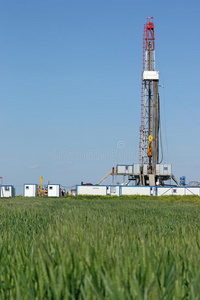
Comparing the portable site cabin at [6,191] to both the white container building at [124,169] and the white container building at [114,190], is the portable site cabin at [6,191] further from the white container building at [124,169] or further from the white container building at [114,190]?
the white container building at [124,169]

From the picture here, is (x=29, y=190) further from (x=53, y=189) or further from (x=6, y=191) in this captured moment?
(x=53, y=189)

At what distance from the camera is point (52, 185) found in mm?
56500

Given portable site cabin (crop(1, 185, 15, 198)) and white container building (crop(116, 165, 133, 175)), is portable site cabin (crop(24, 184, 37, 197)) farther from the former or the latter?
white container building (crop(116, 165, 133, 175))

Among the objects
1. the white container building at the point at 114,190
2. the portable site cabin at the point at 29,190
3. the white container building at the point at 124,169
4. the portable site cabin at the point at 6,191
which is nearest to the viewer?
the white container building at the point at 114,190

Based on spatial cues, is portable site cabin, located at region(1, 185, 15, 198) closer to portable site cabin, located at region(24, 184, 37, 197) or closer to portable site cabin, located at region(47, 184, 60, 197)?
portable site cabin, located at region(24, 184, 37, 197)

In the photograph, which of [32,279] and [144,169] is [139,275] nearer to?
[32,279]

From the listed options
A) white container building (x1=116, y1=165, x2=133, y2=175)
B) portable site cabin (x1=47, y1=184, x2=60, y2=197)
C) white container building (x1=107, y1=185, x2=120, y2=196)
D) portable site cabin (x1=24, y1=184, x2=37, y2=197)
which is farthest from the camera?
white container building (x1=116, y1=165, x2=133, y2=175)

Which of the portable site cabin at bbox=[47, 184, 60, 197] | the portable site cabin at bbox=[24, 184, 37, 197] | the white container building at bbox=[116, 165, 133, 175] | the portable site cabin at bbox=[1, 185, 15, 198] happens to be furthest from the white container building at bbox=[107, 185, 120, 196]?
the portable site cabin at bbox=[1, 185, 15, 198]

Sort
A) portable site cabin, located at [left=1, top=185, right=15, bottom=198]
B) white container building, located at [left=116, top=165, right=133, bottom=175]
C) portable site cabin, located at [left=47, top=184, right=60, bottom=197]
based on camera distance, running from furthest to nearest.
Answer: white container building, located at [left=116, top=165, right=133, bottom=175] → portable site cabin, located at [left=47, top=184, right=60, bottom=197] → portable site cabin, located at [left=1, top=185, right=15, bottom=198]

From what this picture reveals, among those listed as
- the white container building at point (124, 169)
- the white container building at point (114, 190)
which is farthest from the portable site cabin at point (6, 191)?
the white container building at point (124, 169)

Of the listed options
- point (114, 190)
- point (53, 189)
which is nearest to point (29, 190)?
point (53, 189)

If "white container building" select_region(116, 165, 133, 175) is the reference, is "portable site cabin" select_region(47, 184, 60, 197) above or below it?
below

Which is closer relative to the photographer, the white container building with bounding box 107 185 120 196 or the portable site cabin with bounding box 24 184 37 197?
the white container building with bounding box 107 185 120 196

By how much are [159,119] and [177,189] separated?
464 inches
